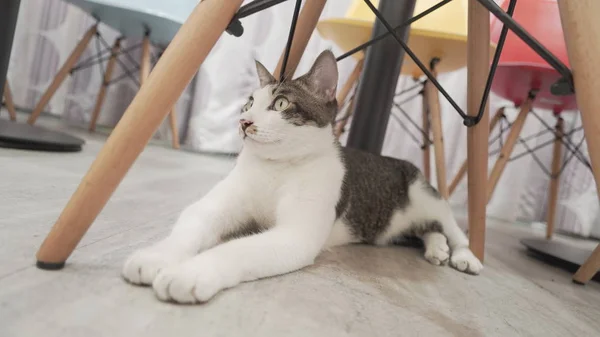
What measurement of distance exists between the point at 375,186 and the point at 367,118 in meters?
0.52

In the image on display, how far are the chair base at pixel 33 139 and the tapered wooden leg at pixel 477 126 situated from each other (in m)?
1.50

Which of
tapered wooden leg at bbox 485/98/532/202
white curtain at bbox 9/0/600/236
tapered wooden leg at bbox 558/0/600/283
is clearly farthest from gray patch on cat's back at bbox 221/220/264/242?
white curtain at bbox 9/0/600/236

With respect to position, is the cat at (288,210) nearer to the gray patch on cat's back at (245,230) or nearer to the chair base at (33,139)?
the gray patch on cat's back at (245,230)

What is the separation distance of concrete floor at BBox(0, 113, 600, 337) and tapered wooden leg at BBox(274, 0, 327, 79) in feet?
1.63

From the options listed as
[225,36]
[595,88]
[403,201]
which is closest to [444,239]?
[403,201]

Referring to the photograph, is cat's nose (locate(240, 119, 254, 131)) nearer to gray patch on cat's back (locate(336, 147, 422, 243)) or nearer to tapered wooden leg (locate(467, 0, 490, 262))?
gray patch on cat's back (locate(336, 147, 422, 243))

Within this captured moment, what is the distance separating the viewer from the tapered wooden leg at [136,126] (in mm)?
604

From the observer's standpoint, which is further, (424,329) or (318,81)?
(318,81)

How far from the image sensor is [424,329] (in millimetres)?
667

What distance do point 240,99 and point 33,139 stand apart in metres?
1.58

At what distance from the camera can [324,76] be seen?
42.1 inches

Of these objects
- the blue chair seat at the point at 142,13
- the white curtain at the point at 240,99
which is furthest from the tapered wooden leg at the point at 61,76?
the white curtain at the point at 240,99

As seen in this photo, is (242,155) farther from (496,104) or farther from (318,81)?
(496,104)

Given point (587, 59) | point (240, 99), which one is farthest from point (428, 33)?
point (240, 99)
